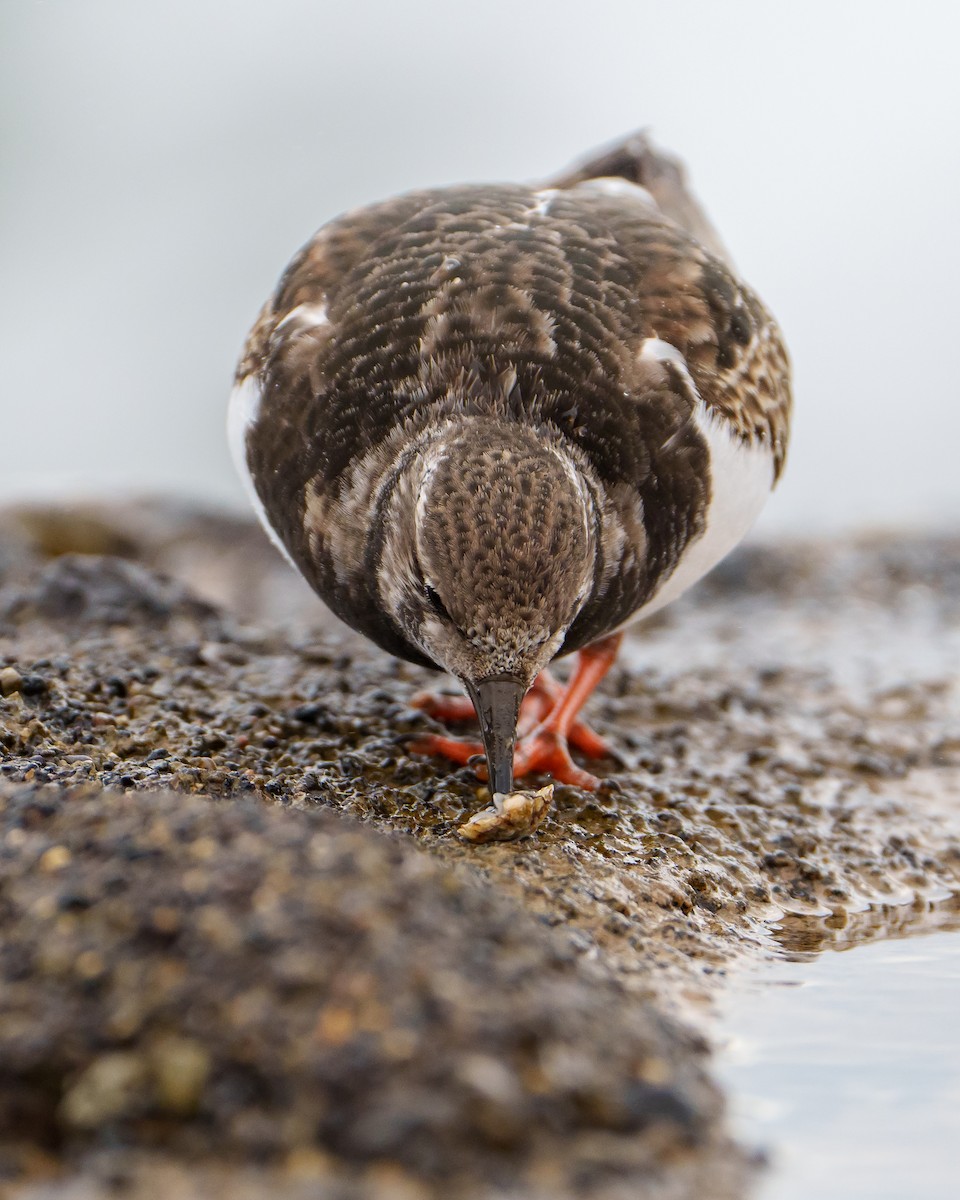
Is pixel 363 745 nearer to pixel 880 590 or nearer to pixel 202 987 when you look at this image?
pixel 202 987

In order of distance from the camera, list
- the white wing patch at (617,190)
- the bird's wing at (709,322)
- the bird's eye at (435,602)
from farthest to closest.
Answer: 1. the white wing patch at (617,190)
2. the bird's wing at (709,322)
3. the bird's eye at (435,602)

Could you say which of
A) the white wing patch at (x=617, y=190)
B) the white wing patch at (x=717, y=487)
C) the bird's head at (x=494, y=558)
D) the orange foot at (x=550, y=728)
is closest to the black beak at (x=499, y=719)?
the bird's head at (x=494, y=558)

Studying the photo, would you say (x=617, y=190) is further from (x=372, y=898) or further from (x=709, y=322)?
(x=372, y=898)

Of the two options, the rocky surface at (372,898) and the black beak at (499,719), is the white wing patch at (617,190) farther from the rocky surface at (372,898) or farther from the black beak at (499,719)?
the black beak at (499,719)

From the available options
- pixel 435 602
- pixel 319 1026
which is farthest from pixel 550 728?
pixel 319 1026

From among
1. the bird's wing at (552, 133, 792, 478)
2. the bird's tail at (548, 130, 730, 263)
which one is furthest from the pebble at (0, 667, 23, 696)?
the bird's tail at (548, 130, 730, 263)

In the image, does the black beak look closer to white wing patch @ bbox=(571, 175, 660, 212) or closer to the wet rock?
the wet rock
